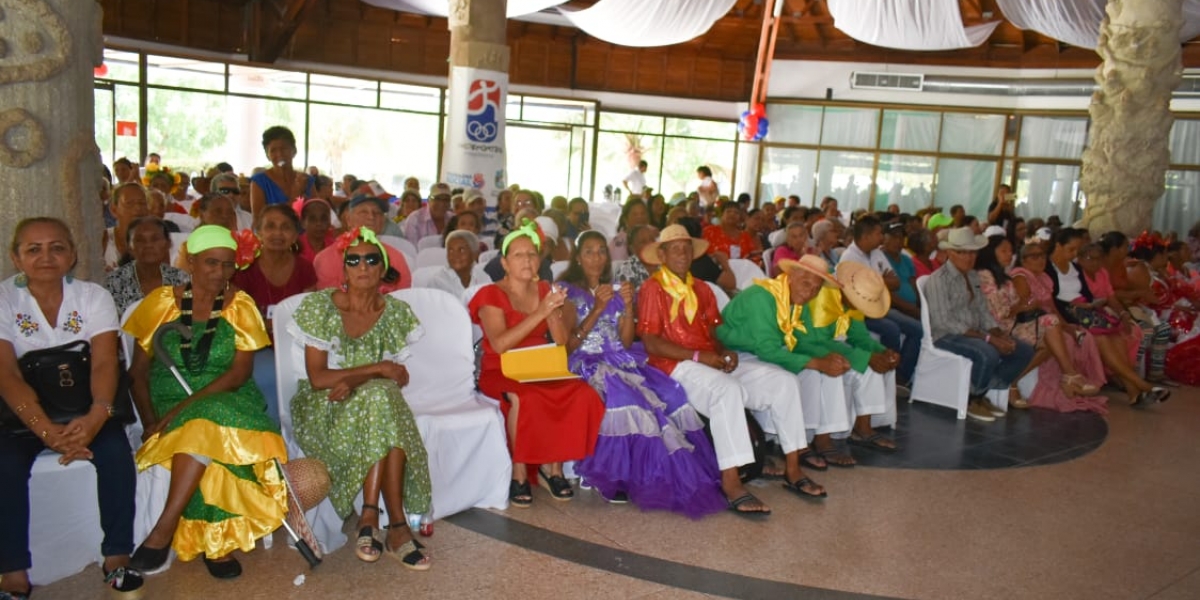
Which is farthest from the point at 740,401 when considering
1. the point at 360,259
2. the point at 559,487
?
the point at 360,259

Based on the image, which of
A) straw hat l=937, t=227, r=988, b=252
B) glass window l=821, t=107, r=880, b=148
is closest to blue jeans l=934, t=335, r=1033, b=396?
straw hat l=937, t=227, r=988, b=252

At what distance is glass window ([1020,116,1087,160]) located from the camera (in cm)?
1564

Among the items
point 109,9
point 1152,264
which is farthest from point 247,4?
point 1152,264

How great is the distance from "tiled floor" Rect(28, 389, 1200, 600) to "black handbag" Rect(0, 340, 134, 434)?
596 mm

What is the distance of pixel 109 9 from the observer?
12.9m

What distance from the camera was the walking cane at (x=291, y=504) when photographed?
3264 millimetres

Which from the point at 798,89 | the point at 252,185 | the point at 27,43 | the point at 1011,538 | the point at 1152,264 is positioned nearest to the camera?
the point at 27,43

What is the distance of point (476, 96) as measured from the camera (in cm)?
857

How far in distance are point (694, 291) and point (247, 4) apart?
12.5 meters

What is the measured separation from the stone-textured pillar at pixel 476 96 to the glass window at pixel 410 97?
7658mm

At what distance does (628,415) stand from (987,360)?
313 cm

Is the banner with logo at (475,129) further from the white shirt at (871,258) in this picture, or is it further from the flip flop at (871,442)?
the flip flop at (871,442)

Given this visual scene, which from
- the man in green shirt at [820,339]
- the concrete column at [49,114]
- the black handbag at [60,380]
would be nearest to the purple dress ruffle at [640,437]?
the man in green shirt at [820,339]

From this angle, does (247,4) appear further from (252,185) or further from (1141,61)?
(1141,61)
